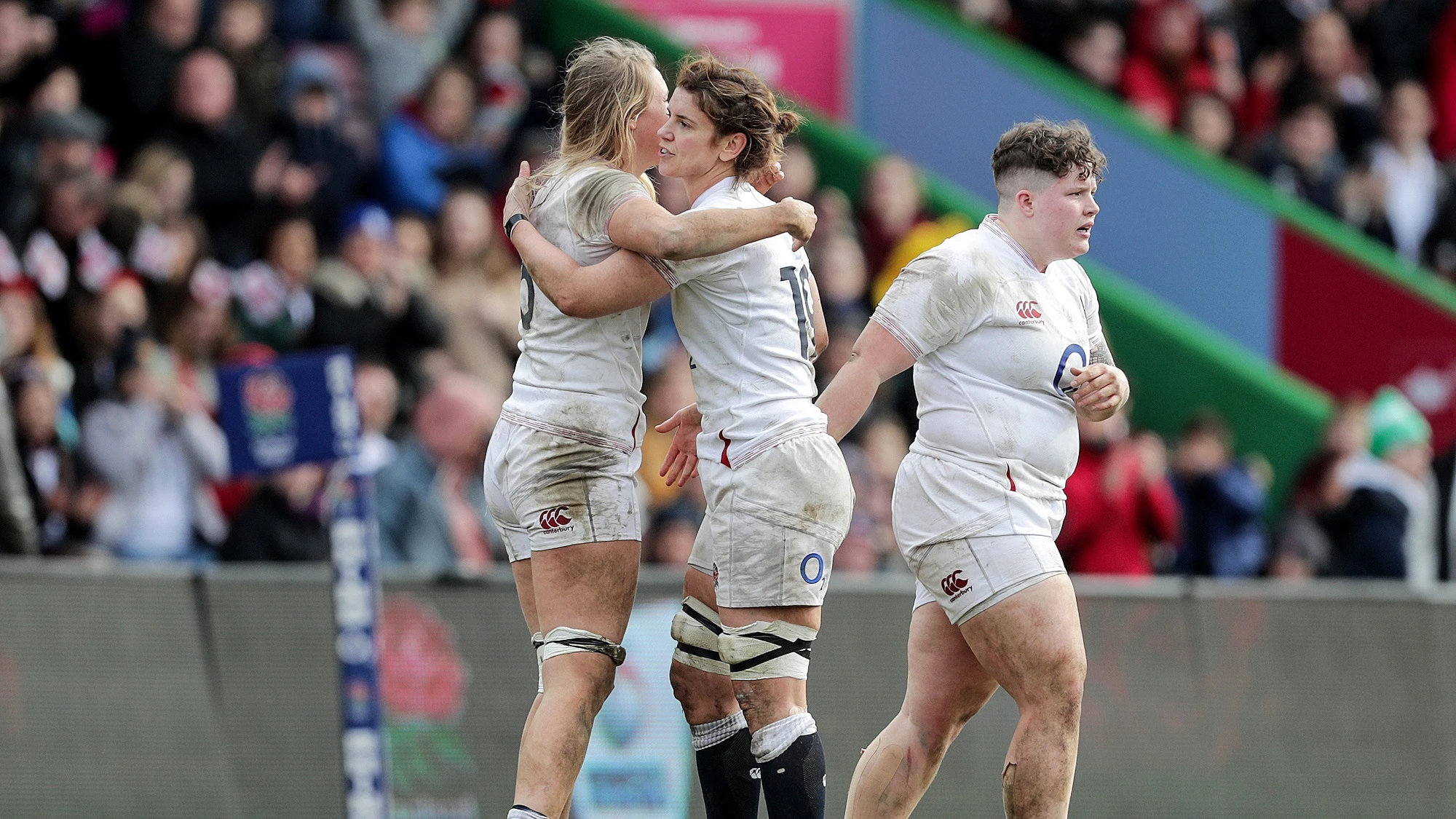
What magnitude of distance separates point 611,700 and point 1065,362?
3611 mm

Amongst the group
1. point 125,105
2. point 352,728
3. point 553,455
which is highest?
point 553,455

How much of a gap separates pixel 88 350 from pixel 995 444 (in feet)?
18.2

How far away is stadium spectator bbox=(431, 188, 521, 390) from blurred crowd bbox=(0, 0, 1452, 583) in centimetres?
2

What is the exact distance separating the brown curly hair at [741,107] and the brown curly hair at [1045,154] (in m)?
0.63

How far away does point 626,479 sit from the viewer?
549cm

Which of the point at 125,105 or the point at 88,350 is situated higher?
the point at 125,105

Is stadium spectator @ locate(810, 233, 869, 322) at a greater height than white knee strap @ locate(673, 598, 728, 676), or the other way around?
white knee strap @ locate(673, 598, 728, 676)

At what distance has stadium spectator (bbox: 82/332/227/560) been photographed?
30.0ft

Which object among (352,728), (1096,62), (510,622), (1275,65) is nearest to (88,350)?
(510,622)

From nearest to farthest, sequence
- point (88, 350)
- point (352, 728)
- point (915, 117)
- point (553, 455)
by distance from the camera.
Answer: point (553, 455)
point (352, 728)
point (88, 350)
point (915, 117)

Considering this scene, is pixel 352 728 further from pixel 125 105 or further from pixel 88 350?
pixel 125 105

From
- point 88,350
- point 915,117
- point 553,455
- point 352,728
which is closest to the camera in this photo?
point 553,455

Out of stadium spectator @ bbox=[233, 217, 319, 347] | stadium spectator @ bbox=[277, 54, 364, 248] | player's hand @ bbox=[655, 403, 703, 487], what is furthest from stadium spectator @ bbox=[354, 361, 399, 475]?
player's hand @ bbox=[655, 403, 703, 487]

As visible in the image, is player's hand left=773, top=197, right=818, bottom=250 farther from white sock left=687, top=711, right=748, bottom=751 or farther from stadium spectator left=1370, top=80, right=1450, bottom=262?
stadium spectator left=1370, top=80, right=1450, bottom=262
